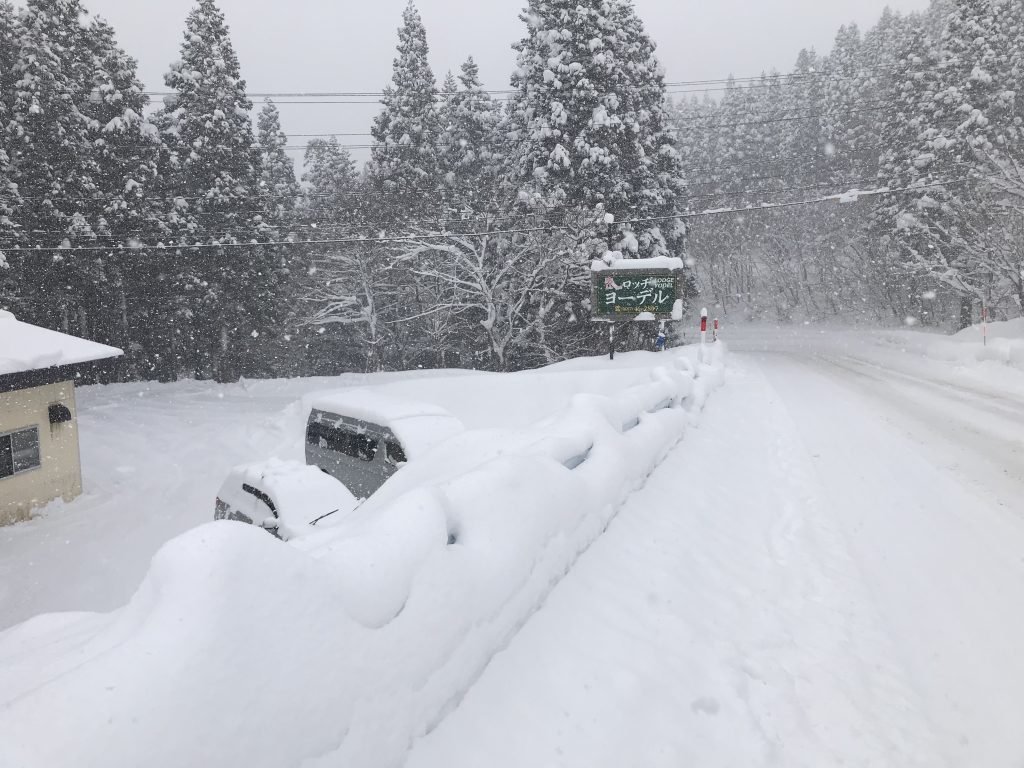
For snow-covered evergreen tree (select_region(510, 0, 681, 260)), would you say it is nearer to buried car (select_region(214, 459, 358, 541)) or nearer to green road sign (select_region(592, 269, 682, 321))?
green road sign (select_region(592, 269, 682, 321))

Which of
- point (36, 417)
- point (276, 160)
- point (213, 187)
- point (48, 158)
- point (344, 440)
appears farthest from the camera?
point (276, 160)

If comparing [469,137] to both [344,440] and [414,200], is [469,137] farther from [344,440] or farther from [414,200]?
[344,440]

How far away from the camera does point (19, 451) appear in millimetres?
12305

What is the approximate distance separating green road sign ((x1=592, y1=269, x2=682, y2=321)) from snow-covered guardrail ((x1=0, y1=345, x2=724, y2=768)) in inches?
581

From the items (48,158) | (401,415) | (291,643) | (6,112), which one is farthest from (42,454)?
(6,112)

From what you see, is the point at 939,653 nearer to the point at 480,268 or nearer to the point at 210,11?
the point at 480,268

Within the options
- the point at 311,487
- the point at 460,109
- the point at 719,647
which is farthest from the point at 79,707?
the point at 460,109

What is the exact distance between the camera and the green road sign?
1789 centimetres

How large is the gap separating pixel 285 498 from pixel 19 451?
331 inches

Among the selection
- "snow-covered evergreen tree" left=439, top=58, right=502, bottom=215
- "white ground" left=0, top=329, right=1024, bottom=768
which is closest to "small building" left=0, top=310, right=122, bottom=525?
"white ground" left=0, top=329, right=1024, bottom=768

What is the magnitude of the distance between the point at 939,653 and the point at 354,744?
3617 mm

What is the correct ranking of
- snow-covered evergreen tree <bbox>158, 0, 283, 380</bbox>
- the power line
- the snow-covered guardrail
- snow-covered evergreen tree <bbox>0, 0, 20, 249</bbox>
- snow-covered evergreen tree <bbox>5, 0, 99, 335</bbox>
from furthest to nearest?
snow-covered evergreen tree <bbox>158, 0, 283, 380</bbox> < snow-covered evergreen tree <bbox>5, 0, 99, 335</bbox> < snow-covered evergreen tree <bbox>0, 0, 20, 249</bbox> < the power line < the snow-covered guardrail

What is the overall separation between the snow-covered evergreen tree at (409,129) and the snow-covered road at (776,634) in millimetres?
28298

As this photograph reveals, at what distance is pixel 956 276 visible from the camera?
2792 cm
